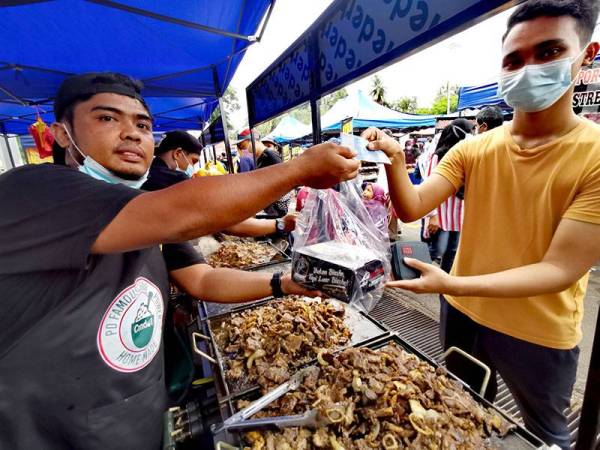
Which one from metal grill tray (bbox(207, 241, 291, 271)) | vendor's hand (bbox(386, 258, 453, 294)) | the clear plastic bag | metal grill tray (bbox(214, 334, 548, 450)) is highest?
the clear plastic bag

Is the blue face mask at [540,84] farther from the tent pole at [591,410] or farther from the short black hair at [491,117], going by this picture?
the short black hair at [491,117]

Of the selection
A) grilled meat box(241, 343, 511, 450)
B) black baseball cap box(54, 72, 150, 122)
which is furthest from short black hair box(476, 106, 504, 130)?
black baseball cap box(54, 72, 150, 122)

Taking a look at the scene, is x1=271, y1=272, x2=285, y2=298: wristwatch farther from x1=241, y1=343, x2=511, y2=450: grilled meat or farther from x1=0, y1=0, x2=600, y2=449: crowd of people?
x1=241, y1=343, x2=511, y2=450: grilled meat

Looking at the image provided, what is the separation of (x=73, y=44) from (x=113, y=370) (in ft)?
14.5

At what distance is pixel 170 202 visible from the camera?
88cm

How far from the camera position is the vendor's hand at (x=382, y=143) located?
4.58ft

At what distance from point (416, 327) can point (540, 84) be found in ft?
9.59

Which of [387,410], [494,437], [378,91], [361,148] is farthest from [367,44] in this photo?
[378,91]

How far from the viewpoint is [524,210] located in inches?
54.4

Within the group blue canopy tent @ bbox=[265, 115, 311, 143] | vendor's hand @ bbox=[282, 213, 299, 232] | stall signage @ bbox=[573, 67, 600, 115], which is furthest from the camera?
blue canopy tent @ bbox=[265, 115, 311, 143]

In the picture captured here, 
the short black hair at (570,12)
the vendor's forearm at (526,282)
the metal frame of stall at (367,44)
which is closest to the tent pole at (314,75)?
the metal frame of stall at (367,44)

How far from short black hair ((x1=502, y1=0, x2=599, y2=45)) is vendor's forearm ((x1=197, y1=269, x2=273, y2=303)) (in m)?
1.78

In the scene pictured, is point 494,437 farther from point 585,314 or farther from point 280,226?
point 585,314

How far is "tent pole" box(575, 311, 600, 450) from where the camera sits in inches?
45.6
